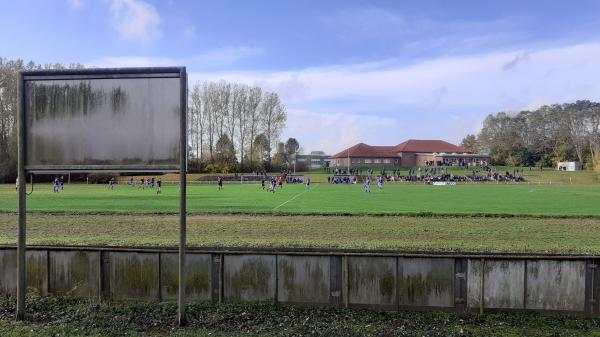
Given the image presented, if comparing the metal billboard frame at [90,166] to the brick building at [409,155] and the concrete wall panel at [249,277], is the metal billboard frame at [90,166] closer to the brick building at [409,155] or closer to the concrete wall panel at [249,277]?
the concrete wall panel at [249,277]

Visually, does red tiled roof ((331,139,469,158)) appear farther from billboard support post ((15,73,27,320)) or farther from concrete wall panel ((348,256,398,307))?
billboard support post ((15,73,27,320))

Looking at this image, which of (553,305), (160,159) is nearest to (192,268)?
(160,159)

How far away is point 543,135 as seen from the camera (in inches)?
5502

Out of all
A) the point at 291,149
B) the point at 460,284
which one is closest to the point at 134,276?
the point at 460,284

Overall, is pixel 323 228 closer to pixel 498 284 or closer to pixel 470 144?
pixel 498 284

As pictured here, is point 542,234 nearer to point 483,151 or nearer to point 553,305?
point 553,305

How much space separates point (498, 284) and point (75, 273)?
7.63 metres

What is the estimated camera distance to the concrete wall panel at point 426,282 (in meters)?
7.98

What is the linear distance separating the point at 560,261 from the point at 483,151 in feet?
490

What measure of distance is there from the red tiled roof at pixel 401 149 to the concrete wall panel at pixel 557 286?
5148 inches

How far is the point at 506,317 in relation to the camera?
771cm

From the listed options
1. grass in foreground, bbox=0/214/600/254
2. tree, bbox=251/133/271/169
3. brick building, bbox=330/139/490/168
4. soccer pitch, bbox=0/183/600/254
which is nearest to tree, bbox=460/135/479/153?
brick building, bbox=330/139/490/168

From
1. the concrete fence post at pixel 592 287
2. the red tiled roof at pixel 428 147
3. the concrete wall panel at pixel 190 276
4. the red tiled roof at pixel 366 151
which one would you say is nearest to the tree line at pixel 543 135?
the red tiled roof at pixel 428 147

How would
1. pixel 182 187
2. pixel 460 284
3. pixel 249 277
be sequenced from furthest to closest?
pixel 249 277
pixel 460 284
pixel 182 187
